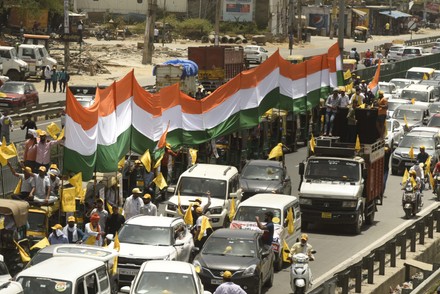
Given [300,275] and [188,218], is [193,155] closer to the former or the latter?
[188,218]

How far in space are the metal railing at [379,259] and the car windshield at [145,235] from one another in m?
2.91

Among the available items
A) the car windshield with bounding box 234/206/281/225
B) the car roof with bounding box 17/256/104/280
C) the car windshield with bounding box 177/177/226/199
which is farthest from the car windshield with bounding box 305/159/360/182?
the car roof with bounding box 17/256/104/280

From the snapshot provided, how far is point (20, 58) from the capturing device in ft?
211

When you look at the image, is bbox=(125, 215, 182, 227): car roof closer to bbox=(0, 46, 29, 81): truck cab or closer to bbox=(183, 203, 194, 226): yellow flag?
bbox=(183, 203, 194, 226): yellow flag

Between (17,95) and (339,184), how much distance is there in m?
21.1

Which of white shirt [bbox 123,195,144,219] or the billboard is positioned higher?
white shirt [bbox 123,195,144,219]

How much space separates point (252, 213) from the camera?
26.7 m

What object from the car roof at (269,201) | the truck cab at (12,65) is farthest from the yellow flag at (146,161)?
the truck cab at (12,65)

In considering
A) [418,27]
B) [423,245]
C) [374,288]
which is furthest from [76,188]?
[418,27]

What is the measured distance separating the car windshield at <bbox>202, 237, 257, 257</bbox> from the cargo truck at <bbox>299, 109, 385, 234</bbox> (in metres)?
7.33

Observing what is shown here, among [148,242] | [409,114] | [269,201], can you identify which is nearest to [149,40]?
[409,114]

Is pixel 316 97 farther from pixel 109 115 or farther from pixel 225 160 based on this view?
pixel 109 115

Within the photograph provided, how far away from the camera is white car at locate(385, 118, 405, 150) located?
147 ft

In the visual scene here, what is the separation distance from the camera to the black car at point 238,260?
22.3 meters
